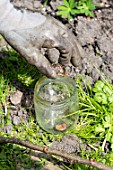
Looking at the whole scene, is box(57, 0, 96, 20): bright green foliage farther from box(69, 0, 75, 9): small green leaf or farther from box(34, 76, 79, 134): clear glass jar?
box(34, 76, 79, 134): clear glass jar

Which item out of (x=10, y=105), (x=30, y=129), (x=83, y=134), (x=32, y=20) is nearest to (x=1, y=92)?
(x=10, y=105)

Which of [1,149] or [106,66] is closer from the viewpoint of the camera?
→ [1,149]

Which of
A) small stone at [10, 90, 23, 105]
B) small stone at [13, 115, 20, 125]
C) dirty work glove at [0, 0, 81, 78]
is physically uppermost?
dirty work glove at [0, 0, 81, 78]

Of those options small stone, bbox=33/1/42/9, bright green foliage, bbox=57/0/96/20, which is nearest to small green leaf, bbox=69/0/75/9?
bright green foliage, bbox=57/0/96/20

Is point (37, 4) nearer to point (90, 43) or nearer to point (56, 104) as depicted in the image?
point (90, 43)

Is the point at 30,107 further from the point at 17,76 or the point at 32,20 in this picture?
the point at 32,20
